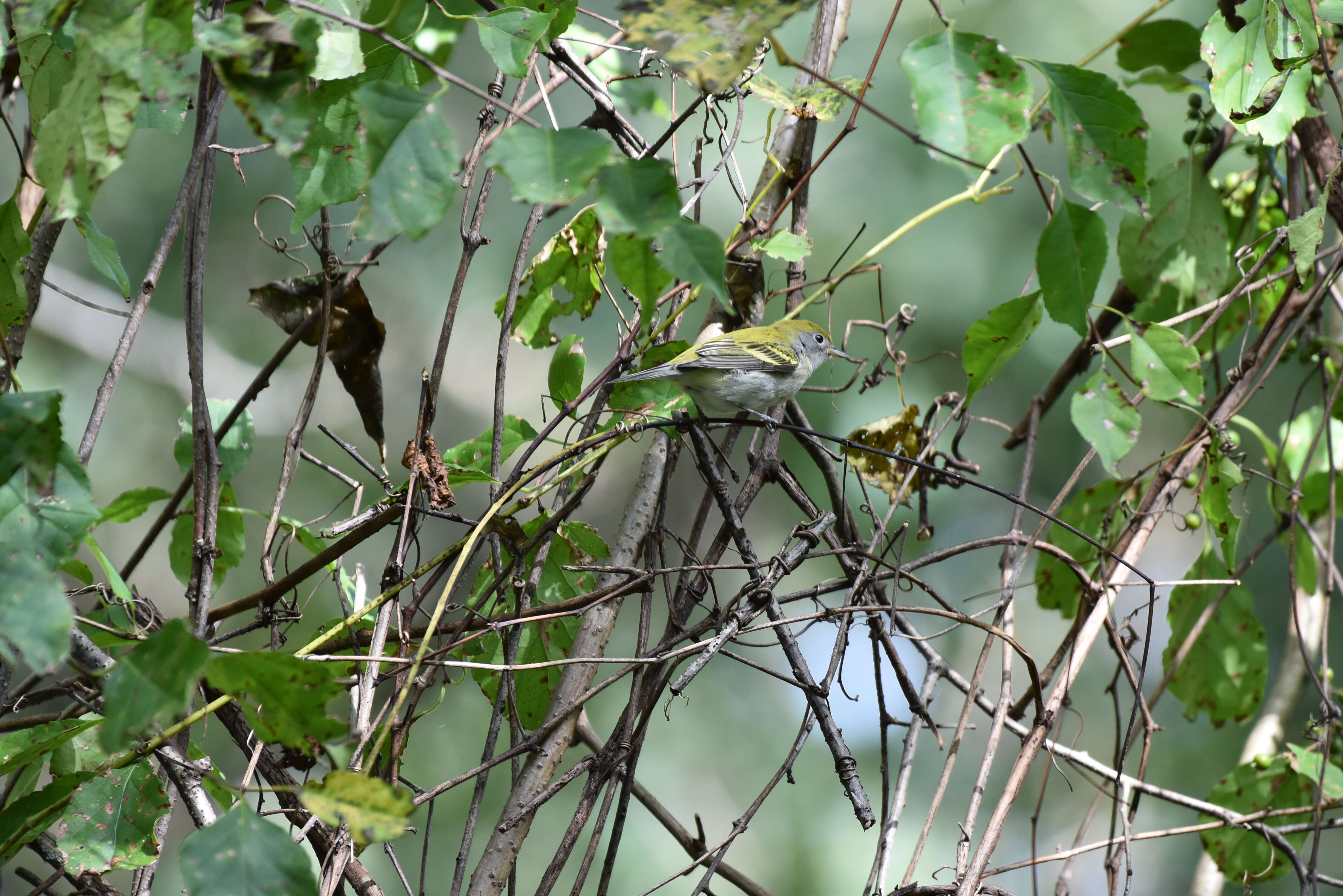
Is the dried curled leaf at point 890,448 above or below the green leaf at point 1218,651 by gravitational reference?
above

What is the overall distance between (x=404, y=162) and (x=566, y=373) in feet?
2.79

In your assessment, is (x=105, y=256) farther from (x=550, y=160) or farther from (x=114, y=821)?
(x=550, y=160)

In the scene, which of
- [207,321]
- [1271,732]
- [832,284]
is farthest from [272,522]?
[207,321]

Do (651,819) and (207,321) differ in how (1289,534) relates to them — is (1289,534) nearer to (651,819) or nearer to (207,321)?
(651,819)

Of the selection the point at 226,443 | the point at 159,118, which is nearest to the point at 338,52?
the point at 159,118

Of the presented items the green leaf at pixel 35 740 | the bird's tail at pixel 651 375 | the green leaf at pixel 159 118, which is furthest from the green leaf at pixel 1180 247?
the green leaf at pixel 35 740

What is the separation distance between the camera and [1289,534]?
7.23 feet

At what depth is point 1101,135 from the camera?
3.14ft

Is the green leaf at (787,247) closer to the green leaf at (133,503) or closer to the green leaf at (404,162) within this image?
the green leaf at (404,162)

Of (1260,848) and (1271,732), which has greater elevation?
(1271,732)

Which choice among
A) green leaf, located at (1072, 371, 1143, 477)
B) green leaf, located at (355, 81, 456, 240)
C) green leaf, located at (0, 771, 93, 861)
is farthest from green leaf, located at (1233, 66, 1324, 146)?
green leaf, located at (0, 771, 93, 861)

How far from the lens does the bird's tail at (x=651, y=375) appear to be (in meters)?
1.64

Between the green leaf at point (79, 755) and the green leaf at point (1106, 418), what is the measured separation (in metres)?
1.57

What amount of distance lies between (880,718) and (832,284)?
783mm
